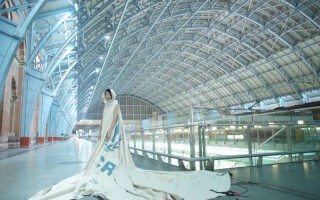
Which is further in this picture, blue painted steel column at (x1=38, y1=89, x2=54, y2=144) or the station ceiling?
blue painted steel column at (x1=38, y1=89, x2=54, y2=144)

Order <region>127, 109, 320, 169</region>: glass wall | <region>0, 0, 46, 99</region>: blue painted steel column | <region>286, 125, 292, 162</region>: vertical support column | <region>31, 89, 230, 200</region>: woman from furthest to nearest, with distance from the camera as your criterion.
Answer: <region>0, 0, 46, 99</region>: blue painted steel column
<region>286, 125, 292, 162</region>: vertical support column
<region>127, 109, 320, 169</region>: glass wall
<region>31, 89, 230, 200</region>: woman

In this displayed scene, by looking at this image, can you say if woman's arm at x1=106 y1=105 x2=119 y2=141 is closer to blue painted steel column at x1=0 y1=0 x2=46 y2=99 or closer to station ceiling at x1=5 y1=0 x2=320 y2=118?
blue painted steel column at x1=0 y1=0 x2=46 y2=99

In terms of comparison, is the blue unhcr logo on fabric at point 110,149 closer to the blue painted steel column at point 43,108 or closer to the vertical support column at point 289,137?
the vertical support column at point 289,137

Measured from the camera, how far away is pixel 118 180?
15.5ft

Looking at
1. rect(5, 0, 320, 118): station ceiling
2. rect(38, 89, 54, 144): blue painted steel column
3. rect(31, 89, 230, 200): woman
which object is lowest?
rect(31, 89, 230, 200): woman

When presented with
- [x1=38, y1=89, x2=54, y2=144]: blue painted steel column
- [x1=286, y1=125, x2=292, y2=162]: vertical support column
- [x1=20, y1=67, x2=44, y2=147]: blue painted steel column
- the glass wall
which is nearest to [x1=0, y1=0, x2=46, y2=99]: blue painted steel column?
the glass wall

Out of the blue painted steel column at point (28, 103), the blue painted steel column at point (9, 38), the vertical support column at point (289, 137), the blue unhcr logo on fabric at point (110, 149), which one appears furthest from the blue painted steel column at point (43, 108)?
the vertical support column at point (289, 137)

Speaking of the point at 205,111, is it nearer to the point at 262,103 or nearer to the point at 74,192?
the point at 74,192

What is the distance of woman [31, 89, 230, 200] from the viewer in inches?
155

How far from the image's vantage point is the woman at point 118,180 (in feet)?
12.9

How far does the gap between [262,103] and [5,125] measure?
132ft

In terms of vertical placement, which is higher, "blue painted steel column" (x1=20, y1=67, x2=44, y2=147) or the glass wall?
"blue painted steel column" (x1=20, y1=67, x2=44, y2=147)

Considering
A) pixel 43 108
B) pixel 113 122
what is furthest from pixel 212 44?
pixel 113 122

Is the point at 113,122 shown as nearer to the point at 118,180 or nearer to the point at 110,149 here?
the point at 110,149
